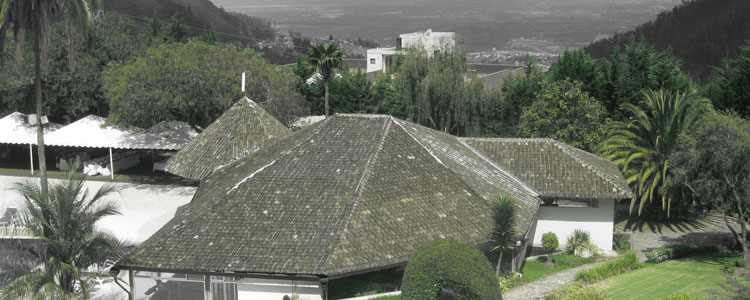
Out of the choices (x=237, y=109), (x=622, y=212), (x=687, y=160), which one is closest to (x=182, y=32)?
(x=237, y=109)

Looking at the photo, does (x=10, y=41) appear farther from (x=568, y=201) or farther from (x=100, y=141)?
(x=568, y=201)

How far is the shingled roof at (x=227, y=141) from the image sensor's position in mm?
30234

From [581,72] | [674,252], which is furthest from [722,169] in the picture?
[581,72]

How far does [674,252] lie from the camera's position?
2730 cm

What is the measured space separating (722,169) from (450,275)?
446 inches

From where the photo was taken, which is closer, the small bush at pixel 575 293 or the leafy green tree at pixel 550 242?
the small bush at pixel 575 293

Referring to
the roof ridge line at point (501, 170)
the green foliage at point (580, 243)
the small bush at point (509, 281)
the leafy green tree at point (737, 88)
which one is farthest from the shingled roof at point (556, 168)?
the leafy green tree at point (737, 88)

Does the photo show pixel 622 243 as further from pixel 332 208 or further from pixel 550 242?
pixel 332 208

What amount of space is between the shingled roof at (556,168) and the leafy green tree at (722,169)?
9.59 feet

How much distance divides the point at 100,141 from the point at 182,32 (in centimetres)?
3278

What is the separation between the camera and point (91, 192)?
38.0 meters

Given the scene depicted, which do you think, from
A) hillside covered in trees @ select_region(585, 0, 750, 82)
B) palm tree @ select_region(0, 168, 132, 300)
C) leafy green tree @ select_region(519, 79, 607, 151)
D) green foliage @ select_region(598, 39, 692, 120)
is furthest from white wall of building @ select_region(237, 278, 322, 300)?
hillside covered in trees @ select_region(585, 0, 750, 82)

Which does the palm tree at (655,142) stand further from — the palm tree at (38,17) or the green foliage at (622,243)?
the palm tree at (38,17)

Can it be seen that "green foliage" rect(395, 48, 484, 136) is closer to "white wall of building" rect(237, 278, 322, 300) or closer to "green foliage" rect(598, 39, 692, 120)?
"green foliage" rect(598, 39, 692, 120)
